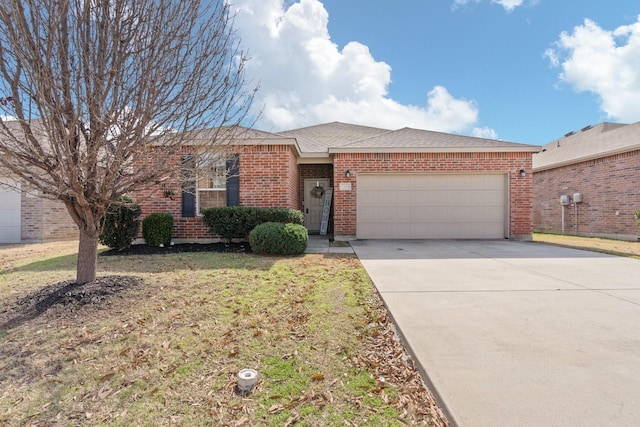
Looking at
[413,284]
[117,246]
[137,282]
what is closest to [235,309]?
[137,282]

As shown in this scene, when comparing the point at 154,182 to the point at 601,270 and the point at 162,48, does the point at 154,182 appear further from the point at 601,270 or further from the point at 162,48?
the point at 601,270

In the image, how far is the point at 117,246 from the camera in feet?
26.1

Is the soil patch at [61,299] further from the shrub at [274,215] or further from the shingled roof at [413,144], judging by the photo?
the shingled roof at [413,144]

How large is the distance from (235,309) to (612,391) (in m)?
Result: 3.39

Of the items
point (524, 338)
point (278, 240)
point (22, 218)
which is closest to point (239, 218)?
point (278, 240)

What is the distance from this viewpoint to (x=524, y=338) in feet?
9.65

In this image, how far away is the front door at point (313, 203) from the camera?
12.9 metres

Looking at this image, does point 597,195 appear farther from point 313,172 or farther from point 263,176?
point 263,176

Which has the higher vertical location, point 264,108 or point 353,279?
point 264,108

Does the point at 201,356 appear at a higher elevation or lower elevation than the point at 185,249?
lower

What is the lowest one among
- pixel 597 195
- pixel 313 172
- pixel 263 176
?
pixel 597 195

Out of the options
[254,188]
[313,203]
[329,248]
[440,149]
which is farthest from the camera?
[313,203]

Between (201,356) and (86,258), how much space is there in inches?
106

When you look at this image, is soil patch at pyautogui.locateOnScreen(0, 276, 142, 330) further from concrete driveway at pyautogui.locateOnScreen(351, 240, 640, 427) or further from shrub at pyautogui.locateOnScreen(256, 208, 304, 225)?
shrub at pyautogui.locateOnScreen(256, 208, 304, 225)
